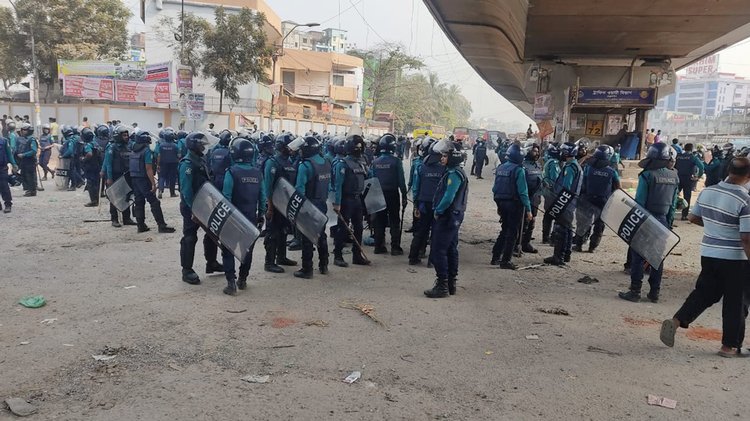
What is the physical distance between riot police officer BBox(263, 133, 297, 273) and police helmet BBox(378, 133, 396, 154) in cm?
161

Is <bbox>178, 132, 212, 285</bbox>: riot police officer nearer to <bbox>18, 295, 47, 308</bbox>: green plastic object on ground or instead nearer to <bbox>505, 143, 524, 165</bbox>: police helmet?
<bbox>18, 295, 47, 308</bbox>: green plastic object on ground

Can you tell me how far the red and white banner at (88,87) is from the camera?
101 feet

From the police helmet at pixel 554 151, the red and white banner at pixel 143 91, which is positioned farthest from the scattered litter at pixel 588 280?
the red and white banner at pixel 143 91

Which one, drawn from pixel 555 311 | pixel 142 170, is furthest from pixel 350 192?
pixel 142 170

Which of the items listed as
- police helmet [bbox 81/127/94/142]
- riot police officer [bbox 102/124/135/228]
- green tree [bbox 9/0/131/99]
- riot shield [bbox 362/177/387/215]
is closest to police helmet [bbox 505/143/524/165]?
riot shield [bbox 362/177/387/215]

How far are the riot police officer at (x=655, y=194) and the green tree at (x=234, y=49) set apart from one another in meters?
26.9

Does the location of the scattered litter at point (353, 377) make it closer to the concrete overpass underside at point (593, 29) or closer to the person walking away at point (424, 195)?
the person walking away at point (424, 195)

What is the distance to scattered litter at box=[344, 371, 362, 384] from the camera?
431 centimetres

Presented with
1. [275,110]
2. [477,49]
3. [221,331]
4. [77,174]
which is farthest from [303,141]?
[275,110]

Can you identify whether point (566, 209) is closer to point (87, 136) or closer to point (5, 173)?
point (87, 136)

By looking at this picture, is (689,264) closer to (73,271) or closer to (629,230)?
(629,230)

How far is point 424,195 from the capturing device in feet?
26.7

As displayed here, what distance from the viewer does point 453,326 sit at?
568cm

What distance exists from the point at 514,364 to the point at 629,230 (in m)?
2.97
